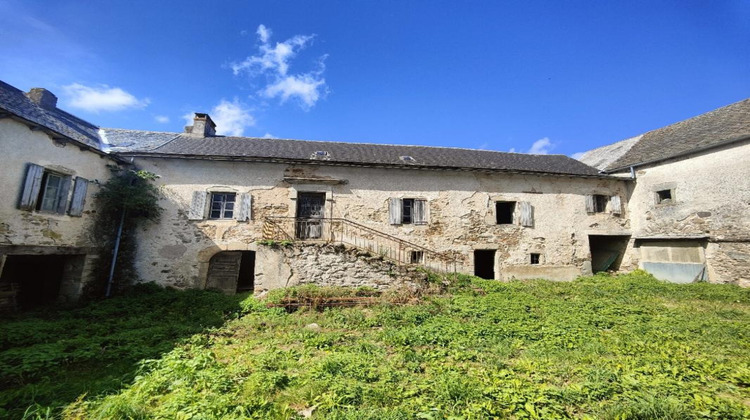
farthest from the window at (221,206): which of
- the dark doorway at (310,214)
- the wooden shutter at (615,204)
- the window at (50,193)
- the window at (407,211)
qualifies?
the wooden shutter at (615,204)

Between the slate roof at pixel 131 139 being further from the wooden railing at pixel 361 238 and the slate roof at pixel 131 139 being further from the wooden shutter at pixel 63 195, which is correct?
the wooden railing at pixel 361 238

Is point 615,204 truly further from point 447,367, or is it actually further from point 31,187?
point 31,187

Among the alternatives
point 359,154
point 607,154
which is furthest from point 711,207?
point 359,154

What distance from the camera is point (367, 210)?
1110 cm

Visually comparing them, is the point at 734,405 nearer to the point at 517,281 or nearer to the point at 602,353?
the point at 602,353

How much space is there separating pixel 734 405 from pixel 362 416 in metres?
4.18

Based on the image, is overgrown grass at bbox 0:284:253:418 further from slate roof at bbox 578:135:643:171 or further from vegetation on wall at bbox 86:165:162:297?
slate roof at bbox 578:135:643:171

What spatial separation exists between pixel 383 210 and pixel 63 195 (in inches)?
374

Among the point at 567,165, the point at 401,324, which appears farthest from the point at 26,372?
the point at 567,165

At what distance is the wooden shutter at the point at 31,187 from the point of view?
702cm

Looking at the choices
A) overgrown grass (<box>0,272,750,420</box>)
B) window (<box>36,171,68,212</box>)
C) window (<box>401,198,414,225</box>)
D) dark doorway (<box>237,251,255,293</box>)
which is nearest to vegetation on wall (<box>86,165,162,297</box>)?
window (<box>36,171,68,212</box>)

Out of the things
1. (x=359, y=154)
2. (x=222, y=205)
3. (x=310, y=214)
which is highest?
(x=359, y=154)

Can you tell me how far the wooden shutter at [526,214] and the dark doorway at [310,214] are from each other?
8.07m

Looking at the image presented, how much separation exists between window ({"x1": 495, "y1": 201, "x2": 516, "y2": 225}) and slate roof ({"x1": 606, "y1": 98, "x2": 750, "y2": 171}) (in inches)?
217
